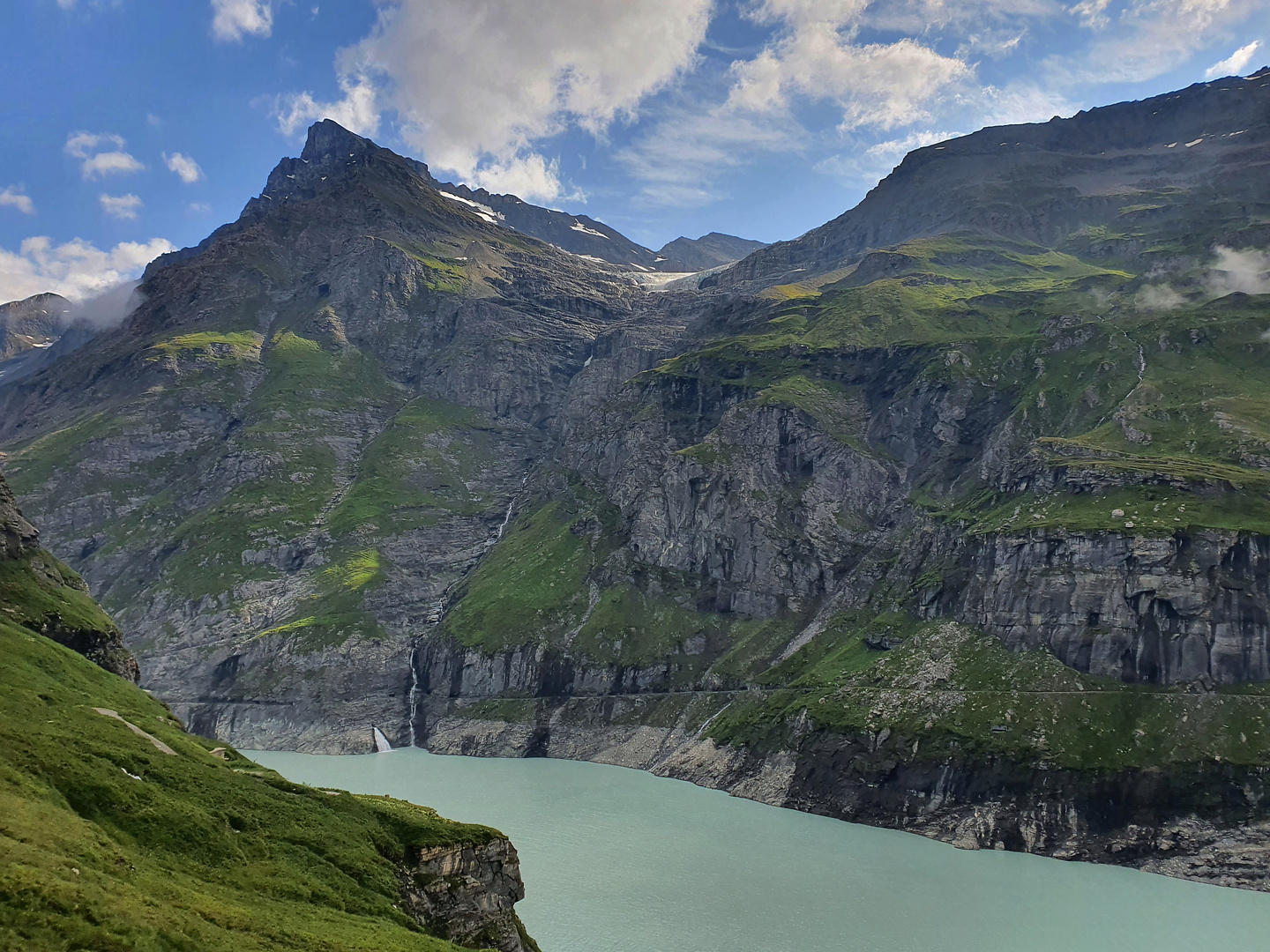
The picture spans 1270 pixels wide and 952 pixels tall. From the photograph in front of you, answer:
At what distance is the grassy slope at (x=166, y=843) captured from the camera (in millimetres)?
27812

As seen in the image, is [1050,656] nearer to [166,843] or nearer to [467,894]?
[467,894]

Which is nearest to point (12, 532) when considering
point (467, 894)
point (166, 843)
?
point (166, 843)

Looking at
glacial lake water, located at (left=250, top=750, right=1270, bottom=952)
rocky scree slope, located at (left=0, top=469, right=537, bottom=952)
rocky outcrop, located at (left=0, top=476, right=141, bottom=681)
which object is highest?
rocky outcrop, located at (left=0, top=476, right=141, bottom=681)

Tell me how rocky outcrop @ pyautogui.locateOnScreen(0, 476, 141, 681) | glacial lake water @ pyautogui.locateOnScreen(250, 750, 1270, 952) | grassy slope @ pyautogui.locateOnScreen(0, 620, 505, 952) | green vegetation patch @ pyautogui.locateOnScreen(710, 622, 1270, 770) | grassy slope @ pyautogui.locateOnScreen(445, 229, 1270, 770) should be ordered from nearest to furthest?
grassy slope @ pyautogui.locateOnScreen(0, 620, 505, 952), glacial lake water @ pyautogui.locateOnScreen(250, 750, 1270, 952), rocky outcrop @ pyautogui.locateOnScreen(0, 476, 141, 681), green vegetation patch @ pyautogui.locateOnScreen(710, 622, 1270, 770), grassy slope @ pyautogui.locateOnScreen(445, 229, 1270, 770)

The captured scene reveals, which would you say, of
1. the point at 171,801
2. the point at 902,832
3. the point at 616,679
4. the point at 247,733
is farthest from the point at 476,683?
the point at 171,801

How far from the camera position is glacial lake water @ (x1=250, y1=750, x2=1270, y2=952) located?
7269 cm

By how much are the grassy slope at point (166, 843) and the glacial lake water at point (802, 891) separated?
2912cm

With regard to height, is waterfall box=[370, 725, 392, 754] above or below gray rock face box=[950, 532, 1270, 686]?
below

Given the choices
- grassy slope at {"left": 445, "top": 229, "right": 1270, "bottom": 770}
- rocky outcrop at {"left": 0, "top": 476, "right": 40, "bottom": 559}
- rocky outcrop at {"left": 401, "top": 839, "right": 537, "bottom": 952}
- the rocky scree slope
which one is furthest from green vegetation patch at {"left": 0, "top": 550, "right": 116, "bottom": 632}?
grassy slope at {"left": 445, "top": 229, "right": 1270, "bottom": 770}

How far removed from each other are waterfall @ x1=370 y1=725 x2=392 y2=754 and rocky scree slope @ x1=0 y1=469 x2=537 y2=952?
416 feet

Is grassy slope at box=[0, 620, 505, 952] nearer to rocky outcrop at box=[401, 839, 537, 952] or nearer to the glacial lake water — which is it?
rocky outcrop at box=[401, 839, 537, 952]

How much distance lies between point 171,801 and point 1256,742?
11890 centimetres

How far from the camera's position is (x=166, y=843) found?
38.2m

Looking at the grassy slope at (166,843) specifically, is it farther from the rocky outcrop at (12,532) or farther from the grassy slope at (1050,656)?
the grassy slope at (1050,656)
